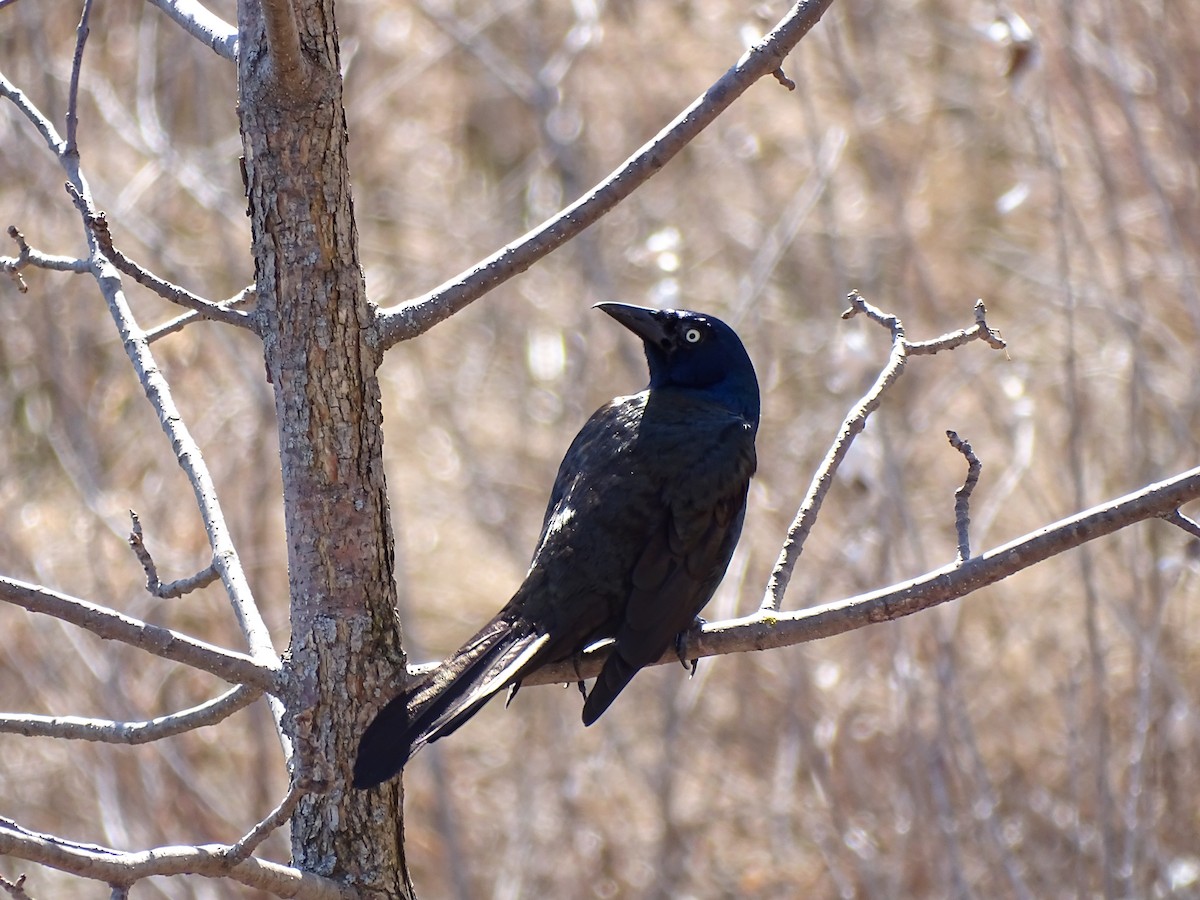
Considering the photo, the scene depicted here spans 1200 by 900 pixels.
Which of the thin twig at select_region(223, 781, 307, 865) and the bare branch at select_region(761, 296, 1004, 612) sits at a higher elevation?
the bare branch at select_region(761, 296, 1004, 612)

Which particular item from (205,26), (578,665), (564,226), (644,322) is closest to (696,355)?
(644,322)

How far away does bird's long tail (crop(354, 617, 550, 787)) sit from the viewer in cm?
200

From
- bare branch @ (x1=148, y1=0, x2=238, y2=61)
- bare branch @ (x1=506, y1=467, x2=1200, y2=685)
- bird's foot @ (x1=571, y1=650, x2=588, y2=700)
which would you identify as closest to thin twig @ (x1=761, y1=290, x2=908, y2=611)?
bare branch @ (x1=506, y1=467, x2=1200, y2=685)

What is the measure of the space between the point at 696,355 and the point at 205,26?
1.92 metres

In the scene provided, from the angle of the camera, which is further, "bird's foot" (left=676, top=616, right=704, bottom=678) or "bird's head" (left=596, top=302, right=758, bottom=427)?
"bird's head" (left=596, top=302, right=758, bottom=427)

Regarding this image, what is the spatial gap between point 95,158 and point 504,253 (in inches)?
195

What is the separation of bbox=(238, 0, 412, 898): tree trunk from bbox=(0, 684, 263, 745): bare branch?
117 millimetres

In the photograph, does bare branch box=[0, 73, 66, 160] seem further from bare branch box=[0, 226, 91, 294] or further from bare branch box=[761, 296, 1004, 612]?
bare branch box=[761, 296, 1004, 612]

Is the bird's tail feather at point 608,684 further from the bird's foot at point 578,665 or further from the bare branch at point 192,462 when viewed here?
the bare branch at point 192,462

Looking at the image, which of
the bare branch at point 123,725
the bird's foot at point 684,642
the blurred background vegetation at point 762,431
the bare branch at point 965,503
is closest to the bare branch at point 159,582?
the bare branch at point 123,725

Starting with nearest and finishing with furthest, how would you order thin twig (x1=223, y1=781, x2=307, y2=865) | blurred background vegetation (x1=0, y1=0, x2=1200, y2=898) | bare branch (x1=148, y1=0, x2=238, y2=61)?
thin twig (x1=223, y1=781, x2=307, y2=865) < bare branch (x1=148, y1=0, x2=238, y2=61) < blurred background vegetation (x1=0, y1=0, x2=1200, y2=898)

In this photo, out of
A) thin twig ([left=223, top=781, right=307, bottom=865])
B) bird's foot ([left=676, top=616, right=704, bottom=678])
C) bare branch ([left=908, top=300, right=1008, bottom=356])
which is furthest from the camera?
bird's foot ([left=676, top=616, right=704, bottom=678])

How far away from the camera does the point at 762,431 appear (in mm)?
6383

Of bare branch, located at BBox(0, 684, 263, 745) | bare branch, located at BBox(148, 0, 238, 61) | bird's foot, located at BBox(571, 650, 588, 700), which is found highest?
bare branch, located at BBox(148, 0, 238, 61)
